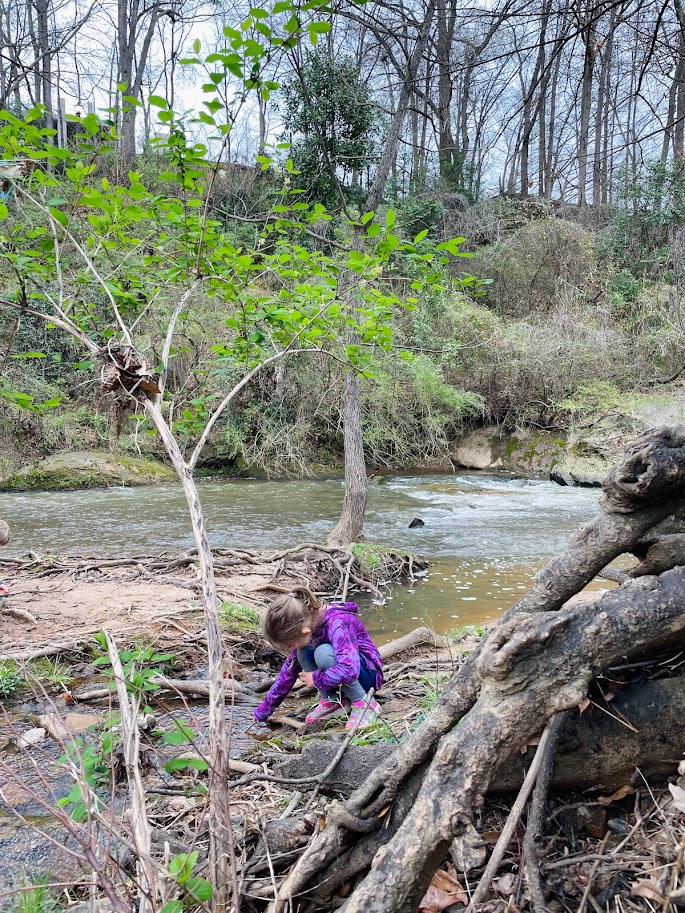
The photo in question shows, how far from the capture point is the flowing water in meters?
7.39

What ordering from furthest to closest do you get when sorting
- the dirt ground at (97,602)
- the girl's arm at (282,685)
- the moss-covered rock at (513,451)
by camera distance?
the moss-covered rock at (513,451), the dirt ground at (97,602), the girl's arm at (282,685)

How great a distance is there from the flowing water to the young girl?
7.14 ft

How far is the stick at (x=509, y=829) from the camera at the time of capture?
1456mm

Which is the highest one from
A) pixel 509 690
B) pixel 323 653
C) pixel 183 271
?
pixel 183 271

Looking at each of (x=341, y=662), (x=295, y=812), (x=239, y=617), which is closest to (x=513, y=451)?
(x=239, y=617)

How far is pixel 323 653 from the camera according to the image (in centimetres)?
372

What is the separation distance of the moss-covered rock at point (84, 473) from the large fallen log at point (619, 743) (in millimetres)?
14711

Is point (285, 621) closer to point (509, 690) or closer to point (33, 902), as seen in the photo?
point (33, 902)

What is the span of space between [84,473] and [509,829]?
50.1ft

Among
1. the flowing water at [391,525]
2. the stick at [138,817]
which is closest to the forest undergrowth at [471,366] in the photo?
the flowing water at [391,525]

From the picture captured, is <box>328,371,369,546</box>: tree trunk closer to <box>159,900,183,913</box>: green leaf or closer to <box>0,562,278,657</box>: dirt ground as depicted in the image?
<box>0,562,278,657</box>: dirt ground

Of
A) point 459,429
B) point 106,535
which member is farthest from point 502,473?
point 106,535

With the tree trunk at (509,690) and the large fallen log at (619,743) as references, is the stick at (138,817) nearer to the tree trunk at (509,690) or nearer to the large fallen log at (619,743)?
the tree trunk at (509,690)

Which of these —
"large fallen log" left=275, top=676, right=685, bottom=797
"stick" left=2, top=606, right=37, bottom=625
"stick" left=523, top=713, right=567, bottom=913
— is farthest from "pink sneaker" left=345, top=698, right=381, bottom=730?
"stick" left=2, top=606, right=37, bottom=625
